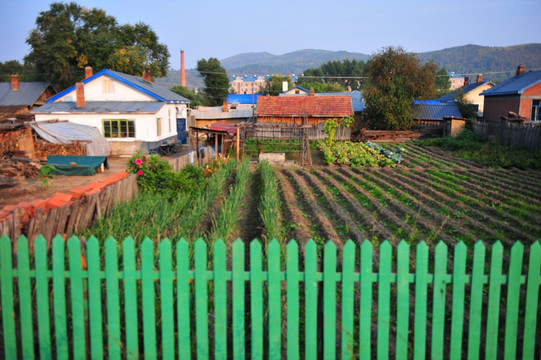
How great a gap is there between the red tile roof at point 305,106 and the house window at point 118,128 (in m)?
11.9

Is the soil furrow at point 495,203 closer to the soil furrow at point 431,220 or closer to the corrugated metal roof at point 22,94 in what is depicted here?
the soil furrow at point 431,220

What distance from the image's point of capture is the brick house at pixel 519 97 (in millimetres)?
28406

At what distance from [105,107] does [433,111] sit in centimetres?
2545

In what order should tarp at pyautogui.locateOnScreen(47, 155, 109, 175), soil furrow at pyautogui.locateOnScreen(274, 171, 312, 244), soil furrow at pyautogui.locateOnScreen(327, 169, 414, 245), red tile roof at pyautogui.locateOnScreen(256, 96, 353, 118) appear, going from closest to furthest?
1. soil furrow at pyautogui.locateOnScreen(274, 171, 312, 244)
2. soil furrow at pyautogui.locateOnScreen(327, 169, 414, 245)
3. tarp at pyautogui.locateOnScreen(47, 155, 109, 175)
4. red tile roof at pyautogui.locateOnScreen(256, 96, 353, 118)

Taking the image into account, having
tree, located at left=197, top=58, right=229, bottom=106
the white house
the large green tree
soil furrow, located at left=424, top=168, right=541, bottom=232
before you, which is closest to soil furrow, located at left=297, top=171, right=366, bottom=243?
soil furrow, located at left=424, top=168, right=541, bottom=232

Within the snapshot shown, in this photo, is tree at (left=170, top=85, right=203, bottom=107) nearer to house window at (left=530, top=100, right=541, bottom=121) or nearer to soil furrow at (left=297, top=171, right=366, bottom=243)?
house window at (left=530, top=100, right=541, bottom=121)

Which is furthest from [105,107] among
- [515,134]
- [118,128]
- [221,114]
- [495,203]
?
[515,134]

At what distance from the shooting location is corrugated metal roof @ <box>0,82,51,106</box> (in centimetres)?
3816

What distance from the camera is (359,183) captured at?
49.4ft

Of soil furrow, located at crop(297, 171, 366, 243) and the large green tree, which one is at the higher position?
the large green tree

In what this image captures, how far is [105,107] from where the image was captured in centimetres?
2525

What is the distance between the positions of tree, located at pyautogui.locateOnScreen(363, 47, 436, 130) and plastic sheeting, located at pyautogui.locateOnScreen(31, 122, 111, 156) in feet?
66.6

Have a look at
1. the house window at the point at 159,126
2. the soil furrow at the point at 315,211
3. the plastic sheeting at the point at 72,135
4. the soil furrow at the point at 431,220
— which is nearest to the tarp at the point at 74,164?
the plastic sheeting at the point at 72,135

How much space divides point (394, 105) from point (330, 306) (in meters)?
32.1
